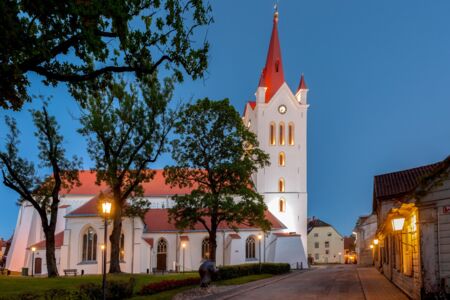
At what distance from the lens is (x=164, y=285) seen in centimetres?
2344

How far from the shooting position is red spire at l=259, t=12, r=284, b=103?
205 ft

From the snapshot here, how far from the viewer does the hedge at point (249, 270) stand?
32469mm

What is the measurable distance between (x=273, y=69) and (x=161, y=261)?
96.6 feet

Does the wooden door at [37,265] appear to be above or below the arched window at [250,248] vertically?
below

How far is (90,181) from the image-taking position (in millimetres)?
60156

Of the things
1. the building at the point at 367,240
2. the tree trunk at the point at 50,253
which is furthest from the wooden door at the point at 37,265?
the building at the point at 367,240

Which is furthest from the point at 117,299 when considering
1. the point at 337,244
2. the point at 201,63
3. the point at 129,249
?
the point at 337,244

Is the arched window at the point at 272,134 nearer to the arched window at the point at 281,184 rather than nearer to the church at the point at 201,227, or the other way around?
the church at the point at 201,227

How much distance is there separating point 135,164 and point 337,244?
75145 millimetres

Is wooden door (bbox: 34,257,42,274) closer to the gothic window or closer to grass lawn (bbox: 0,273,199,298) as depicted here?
the gothic window

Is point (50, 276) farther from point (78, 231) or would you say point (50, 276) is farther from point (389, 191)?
point (389, 191)

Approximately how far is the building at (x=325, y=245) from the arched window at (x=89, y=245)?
61719 millimetres

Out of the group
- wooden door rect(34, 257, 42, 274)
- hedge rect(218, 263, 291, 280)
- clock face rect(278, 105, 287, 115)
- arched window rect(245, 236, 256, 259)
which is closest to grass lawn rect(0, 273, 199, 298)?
hedge rect(218, 263, 291, 280)

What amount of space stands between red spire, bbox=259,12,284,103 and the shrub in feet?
128
